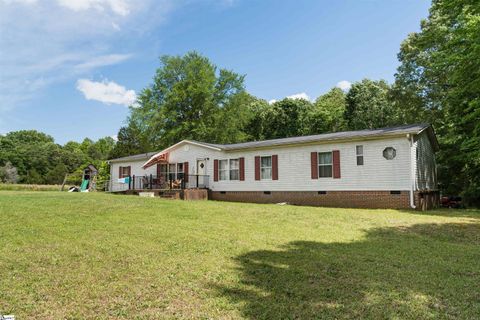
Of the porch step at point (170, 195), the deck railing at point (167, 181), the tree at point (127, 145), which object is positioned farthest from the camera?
the tree at point (127, 145)

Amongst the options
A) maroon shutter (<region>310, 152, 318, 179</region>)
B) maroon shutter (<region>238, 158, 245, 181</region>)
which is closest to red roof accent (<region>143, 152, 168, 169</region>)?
maroon shutter (<region>238, 158, 245, 181</region>)

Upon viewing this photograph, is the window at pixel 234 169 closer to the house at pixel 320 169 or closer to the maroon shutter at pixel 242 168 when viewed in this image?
the house at pixel 320 169

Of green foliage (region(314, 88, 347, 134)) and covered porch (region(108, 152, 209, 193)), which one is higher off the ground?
green foliage (region(314, 88, 347, 134))

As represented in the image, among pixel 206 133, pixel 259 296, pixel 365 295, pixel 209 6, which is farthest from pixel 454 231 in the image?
pixel 206 133

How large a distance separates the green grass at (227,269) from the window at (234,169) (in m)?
9.86

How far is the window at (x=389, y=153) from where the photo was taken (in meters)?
14.1

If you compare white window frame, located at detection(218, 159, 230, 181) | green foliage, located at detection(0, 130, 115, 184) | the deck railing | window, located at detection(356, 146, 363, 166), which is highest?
green foliage, located at detection(0, 130, 115, 184)

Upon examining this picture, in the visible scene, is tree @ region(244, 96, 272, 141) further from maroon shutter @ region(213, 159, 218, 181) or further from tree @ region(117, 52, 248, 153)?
maroon shutter @ region(213, 159, 218, 181)

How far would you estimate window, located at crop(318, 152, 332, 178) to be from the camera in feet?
52.1

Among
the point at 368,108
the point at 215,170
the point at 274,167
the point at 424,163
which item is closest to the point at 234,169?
the point at 215,170

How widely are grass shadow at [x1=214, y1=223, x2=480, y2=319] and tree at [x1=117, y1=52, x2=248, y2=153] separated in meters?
29.5

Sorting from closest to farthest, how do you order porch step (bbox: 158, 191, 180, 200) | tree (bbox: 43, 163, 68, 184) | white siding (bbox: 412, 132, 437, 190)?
white siding (bbox: 412, 132, 437, 190) → porch step (bbox: 158, 191, 180, 200) → tree (bbox: 43, 163, 68, 184)

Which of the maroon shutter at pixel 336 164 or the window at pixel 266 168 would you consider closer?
the maroon shutter at pixel 336 164

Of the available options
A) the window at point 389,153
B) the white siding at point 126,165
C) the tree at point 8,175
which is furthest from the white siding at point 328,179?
the tree at point 8,175
